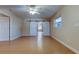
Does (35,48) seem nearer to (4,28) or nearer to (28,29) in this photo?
(4,28)

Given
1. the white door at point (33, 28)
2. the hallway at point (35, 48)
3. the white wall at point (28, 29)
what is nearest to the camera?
the hallway at point (35, 48)

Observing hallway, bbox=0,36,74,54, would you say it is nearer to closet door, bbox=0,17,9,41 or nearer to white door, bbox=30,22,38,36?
closet door, bbox=0,17,9,41

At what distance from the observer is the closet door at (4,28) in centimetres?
867

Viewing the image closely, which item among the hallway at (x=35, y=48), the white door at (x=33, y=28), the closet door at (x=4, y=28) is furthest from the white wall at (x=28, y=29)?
the hallway at (x=35, y=48)

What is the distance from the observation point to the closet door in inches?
341

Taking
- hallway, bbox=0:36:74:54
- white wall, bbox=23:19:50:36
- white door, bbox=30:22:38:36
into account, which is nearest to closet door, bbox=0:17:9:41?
hallway, bbox=0:36:74:54

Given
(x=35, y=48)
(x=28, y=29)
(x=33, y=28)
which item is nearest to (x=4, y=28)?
(x=35, y=48)

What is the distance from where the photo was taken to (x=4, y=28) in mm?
8820

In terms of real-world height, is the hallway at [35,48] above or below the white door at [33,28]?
below

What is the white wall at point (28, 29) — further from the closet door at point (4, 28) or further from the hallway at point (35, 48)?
the hallway at point (35, 48)
